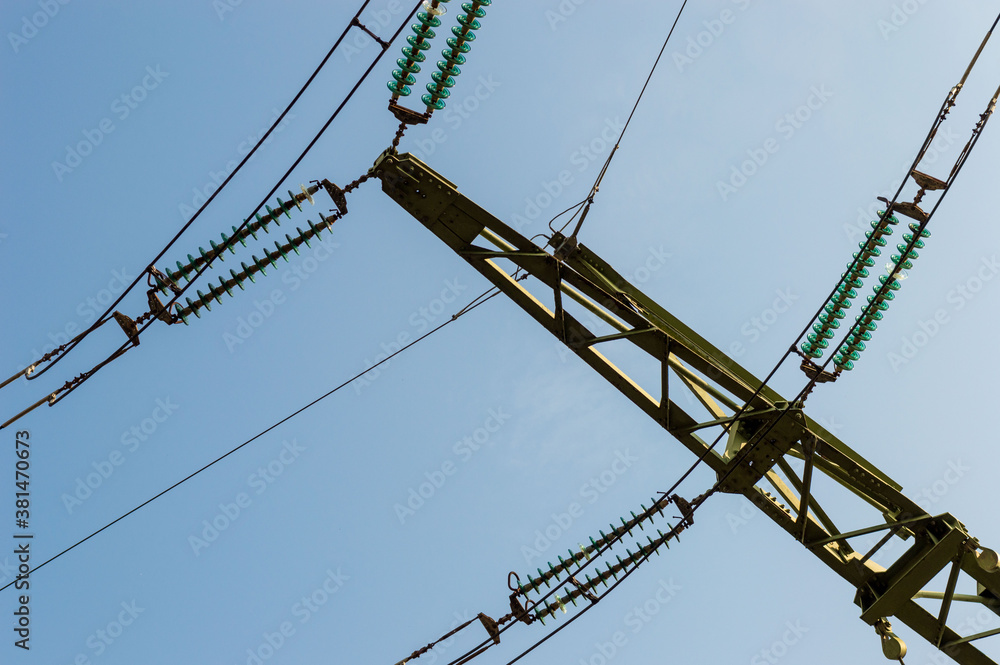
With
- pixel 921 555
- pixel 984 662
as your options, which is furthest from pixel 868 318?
pixel 984 662

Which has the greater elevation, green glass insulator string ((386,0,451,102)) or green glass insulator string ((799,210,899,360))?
green glass insulator string ((386,0,451,102))

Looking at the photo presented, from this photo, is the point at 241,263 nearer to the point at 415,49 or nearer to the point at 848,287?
the point at 415,49

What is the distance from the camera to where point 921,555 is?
1123cm

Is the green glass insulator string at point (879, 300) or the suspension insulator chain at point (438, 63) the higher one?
the suspension insulator chain at point (438, 63)

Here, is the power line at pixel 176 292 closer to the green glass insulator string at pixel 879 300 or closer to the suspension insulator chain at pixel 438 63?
the suspension insulator chain at pixel 438 63

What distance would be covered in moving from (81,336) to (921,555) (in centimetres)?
986

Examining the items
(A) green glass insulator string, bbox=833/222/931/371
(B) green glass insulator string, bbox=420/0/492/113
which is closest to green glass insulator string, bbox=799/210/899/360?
(A) green glass insulator string, bbox=833/222/931/371

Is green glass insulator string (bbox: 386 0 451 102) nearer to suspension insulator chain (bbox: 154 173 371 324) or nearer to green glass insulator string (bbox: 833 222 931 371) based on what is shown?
suspension insulator chain (bbox: 154 173 371 324)

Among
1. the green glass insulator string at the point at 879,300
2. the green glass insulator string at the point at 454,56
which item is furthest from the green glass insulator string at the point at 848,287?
the green glass insulator string at the point at 454,56

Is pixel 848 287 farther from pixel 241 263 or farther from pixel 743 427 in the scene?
pixel 241 263

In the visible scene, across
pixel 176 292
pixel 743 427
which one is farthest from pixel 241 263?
pixel 743 427

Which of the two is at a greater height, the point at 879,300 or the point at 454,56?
the point at 454,56

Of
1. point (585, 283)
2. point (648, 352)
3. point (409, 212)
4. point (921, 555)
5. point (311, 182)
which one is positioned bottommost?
point (921, 555)

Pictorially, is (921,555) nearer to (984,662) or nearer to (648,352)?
(984,662)
